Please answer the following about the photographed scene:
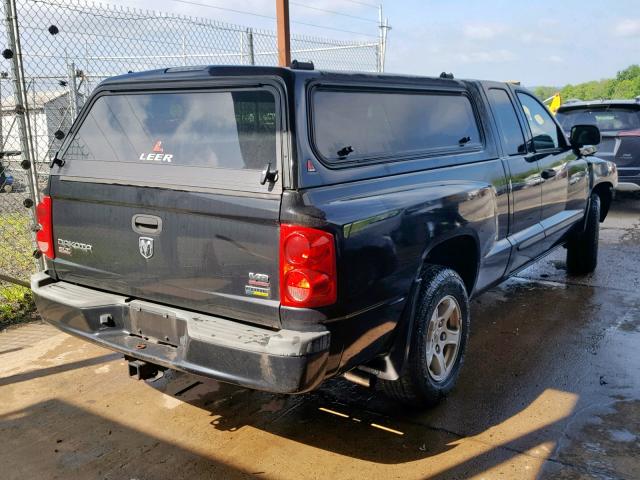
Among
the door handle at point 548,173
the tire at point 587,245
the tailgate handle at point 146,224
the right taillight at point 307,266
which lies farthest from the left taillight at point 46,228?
the tire at point 587,245

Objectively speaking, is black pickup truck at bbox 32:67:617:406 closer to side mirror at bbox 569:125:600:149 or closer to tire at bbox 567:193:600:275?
side mirror at bbox 569:125:600:149

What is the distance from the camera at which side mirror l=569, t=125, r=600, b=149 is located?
5547 mm

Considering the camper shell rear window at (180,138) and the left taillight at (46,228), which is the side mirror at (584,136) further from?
the left taillight at (46,228)

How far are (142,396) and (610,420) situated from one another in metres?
2.78

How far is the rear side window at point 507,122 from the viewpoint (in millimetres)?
4512

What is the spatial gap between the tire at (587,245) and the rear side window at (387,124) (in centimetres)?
256

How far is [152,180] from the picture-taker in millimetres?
3068

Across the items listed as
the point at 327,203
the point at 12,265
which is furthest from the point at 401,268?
the point at 12,265

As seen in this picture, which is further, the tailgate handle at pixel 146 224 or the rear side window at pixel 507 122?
the rear side window at pixel 507 122

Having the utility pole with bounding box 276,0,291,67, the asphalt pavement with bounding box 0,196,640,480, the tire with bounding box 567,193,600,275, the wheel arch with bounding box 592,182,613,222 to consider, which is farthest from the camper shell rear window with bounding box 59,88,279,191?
the wheel arch with bounding box 592,182,613,222

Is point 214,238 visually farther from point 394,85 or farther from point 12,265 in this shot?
point 12,265

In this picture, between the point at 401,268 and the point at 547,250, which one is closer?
the point at 401,268

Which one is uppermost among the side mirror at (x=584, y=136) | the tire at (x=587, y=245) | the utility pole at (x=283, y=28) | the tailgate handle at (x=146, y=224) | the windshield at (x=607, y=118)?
the utility pole at (x=283, y=28)

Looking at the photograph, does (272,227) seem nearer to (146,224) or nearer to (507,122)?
(146,224)
